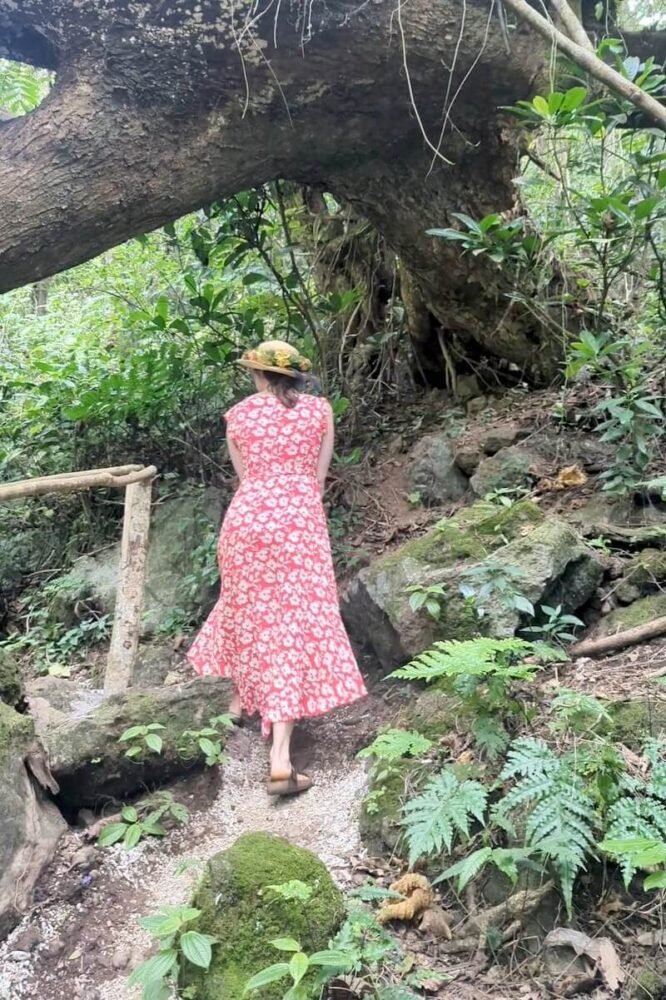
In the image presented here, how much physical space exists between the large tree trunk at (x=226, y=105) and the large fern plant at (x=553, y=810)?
126 inches

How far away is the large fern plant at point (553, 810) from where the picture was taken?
1.95 metres

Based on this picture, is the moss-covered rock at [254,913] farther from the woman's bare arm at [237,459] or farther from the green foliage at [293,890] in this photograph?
the woman's bare arm at [237,459]

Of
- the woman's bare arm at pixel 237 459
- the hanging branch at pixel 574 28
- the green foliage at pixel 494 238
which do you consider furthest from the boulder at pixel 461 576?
the hanging branch at pixel 574 28

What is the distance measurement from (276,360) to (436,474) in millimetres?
1907

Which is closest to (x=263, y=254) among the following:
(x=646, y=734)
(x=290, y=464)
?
(x=290, y=464)

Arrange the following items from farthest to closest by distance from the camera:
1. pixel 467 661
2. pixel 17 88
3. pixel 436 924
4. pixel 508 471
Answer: pixel 17 88 < pixel 508 471 < pixel 467 661 < pixel 436 924

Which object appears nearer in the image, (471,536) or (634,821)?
(634,821)

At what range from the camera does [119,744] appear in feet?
10.2

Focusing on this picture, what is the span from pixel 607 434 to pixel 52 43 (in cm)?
354

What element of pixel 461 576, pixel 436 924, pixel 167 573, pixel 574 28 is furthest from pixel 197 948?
pixel 167 573

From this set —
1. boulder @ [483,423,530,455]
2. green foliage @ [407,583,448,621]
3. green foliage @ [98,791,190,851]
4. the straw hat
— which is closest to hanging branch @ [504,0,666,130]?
the straw hat

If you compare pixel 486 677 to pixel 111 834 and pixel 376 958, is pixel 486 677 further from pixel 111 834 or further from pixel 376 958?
pixel 111 834

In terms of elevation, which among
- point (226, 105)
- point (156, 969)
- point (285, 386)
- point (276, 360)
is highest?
point (226, 105)

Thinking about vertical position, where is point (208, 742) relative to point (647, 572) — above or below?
below
